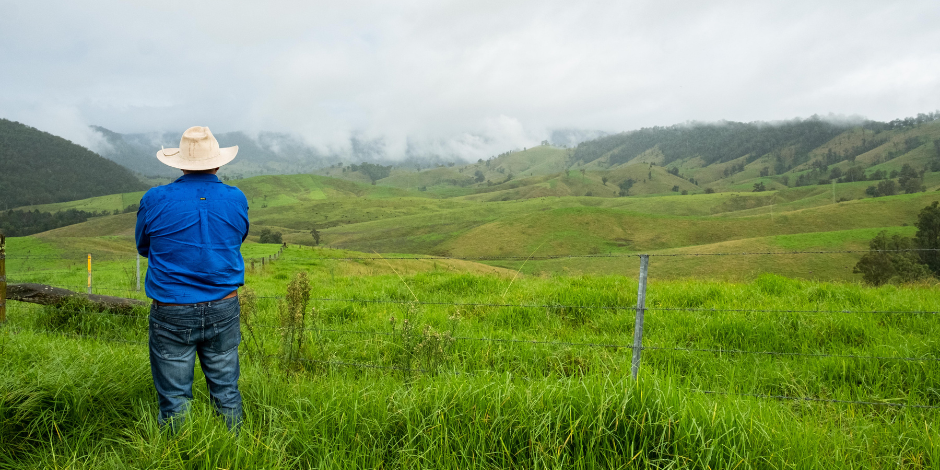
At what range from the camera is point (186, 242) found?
10.3ft

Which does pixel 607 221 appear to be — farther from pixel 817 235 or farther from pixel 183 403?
pixel 183 403

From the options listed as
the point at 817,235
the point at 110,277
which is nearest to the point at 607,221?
the point at 817,235

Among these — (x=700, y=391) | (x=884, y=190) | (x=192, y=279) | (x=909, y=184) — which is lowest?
(x=700, y=391)

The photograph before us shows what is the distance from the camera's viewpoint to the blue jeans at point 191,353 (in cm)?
306

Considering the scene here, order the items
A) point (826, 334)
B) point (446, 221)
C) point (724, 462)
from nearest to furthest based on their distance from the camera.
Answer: point (724, 462) → point (826, 334) → point (446, 221)

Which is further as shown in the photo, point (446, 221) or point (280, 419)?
point (446, 221)

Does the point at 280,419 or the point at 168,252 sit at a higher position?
the point at 168,252

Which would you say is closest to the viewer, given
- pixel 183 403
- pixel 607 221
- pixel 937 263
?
pixel 183 403

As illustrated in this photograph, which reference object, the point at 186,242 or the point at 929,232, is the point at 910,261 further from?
the point at 186,242

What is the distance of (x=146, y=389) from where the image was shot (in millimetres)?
3787

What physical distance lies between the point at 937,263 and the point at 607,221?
1918 inches

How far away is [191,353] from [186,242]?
2.44 ft

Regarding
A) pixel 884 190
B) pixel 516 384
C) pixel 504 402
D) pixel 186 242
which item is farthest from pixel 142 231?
Answer: pixel 884 190

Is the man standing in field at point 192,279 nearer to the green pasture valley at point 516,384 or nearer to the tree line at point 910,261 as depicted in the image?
the green pasture valley at point 516,384
